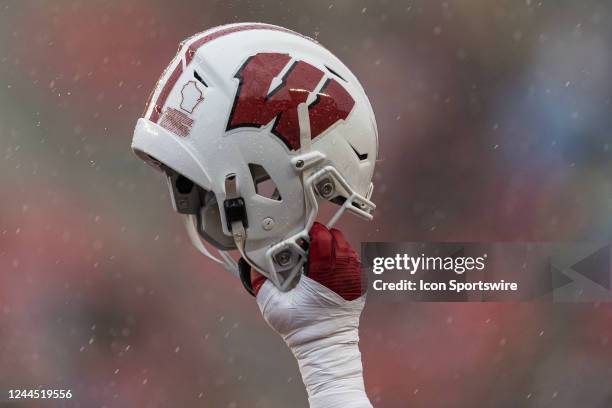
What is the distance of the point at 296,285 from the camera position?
296 cm

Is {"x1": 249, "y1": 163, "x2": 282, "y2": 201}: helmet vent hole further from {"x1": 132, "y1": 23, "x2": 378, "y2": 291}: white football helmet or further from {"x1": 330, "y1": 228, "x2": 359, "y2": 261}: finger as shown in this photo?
{"x1": 330, "y1": 228, "x2": 359, "y2": 261}: finger

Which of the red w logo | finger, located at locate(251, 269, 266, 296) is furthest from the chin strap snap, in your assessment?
the red w logo

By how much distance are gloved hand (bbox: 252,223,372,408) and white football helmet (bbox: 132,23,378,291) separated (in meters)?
0.06

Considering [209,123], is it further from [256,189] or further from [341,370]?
[341,370]

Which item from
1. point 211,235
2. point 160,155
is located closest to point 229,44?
point 160,155

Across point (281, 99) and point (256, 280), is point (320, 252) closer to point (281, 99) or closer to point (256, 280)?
point (256, 280)

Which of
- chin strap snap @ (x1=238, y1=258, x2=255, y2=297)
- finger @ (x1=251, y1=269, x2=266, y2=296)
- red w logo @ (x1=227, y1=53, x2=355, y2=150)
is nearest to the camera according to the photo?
red w logo @ (x1=227, y1=53, x2=355, y2=150)

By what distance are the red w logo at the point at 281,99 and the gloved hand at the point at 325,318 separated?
0.32 metres

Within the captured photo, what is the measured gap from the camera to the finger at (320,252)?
2887mm

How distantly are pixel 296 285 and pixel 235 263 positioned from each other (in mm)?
293

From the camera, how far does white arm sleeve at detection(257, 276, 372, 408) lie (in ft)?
9.43

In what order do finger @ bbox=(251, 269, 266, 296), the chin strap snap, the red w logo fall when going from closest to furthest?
the red w logo, finger @ bbox=(251, 269, 266, 296), the chin strap snap

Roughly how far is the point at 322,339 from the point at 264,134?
0.64 metres

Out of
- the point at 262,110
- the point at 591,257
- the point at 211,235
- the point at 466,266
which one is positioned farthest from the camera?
the point at 591,257
